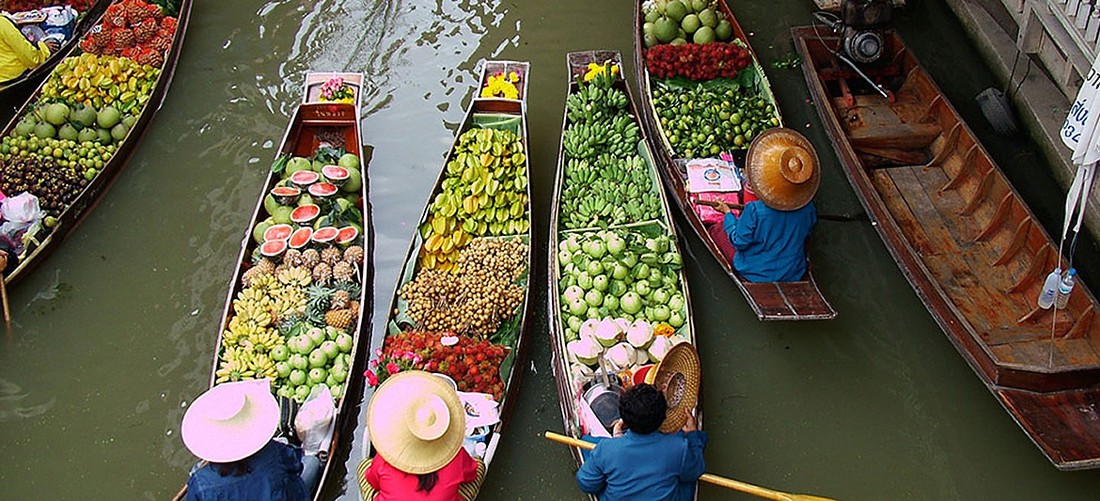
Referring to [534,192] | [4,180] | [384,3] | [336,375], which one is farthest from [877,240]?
[4,180]

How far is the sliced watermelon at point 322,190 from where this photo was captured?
6258 millimetres

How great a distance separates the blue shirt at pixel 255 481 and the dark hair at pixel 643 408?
1.77 metres

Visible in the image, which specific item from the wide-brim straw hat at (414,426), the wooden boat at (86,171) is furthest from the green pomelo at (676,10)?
the wide-brim straw hat at (414,426)

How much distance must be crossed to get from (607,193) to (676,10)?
223cm

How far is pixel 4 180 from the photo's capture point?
652cm

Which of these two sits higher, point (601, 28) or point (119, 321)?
point (601, 28)

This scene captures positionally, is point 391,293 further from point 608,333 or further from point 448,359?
point 608,333

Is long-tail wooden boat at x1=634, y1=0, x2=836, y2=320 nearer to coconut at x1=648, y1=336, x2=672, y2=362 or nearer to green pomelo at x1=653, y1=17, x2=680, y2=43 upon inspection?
green pomelo at x1=653, y1=17, x2=680, y2=43

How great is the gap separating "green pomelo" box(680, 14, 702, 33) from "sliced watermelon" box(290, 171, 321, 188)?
3.42 metres

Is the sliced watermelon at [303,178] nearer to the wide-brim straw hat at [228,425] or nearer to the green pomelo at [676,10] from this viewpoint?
the wide-brim straw hat at [228,425]

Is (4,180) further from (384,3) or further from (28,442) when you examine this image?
(384,3)

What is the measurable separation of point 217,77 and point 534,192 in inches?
133

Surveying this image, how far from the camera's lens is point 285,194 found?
6227 millimetres

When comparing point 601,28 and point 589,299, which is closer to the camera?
point 589,299
